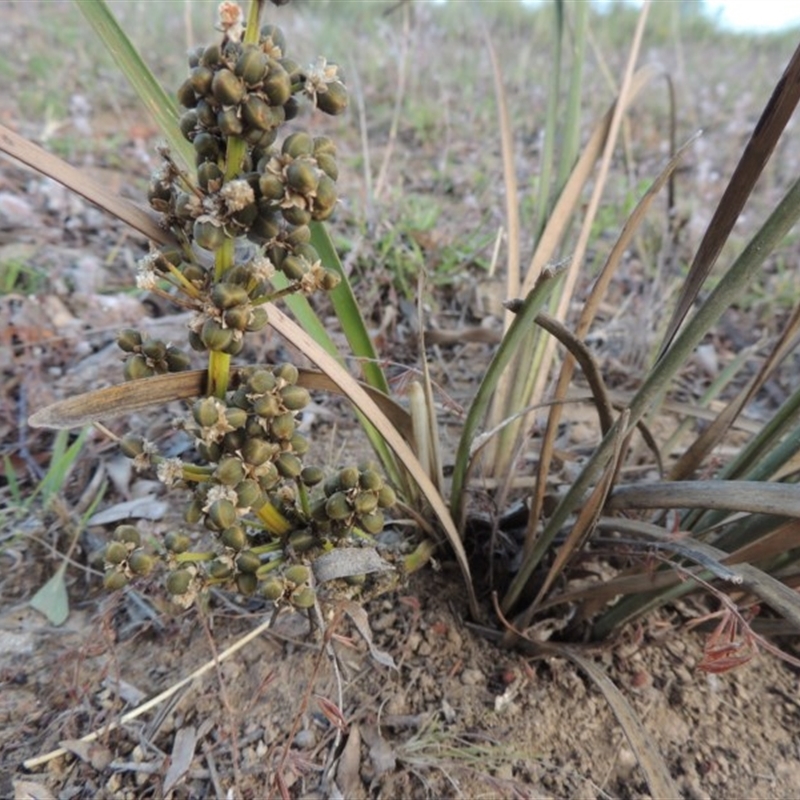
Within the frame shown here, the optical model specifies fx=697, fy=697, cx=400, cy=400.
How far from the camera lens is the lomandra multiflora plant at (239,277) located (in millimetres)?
537

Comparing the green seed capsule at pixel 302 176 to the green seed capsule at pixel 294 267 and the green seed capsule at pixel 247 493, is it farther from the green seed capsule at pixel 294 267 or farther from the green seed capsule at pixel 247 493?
the green seed capsule at pixel 247 493

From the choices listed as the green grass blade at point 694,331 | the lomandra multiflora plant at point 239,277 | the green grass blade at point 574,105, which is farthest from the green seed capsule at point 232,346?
the green grass blade at point 574,105

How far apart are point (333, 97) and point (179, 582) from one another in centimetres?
46

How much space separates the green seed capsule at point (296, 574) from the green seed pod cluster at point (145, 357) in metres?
0.23

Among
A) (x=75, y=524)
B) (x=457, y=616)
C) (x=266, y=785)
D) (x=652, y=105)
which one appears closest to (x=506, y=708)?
(x=457, y=616)

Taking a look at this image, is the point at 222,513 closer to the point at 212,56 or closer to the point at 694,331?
the point at 212,56

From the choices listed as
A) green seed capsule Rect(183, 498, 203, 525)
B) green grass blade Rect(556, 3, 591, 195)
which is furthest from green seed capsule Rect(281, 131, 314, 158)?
green grass blade Rect(556, 3, 591, 195)

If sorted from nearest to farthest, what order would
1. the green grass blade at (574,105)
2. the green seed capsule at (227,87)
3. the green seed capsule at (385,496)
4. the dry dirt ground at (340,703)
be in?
1. the green seed capsule at (227,87)
2. the green seed capsule at (385,496)
3. the dry dirt ground at (340,703)
4. the green grass blade at (574,105)

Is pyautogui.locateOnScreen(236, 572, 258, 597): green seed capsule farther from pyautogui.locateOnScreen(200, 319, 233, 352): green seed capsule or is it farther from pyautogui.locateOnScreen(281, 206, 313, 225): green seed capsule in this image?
pyautogui.locateOnScreen(281, 206, 313, 225): green seed capsule

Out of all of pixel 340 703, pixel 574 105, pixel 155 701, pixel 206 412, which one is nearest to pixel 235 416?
pixel 206 412

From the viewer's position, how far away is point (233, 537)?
2.22ft

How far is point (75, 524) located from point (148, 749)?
1.47ft

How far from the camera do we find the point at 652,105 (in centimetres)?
343

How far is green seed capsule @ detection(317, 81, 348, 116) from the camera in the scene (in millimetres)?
562
